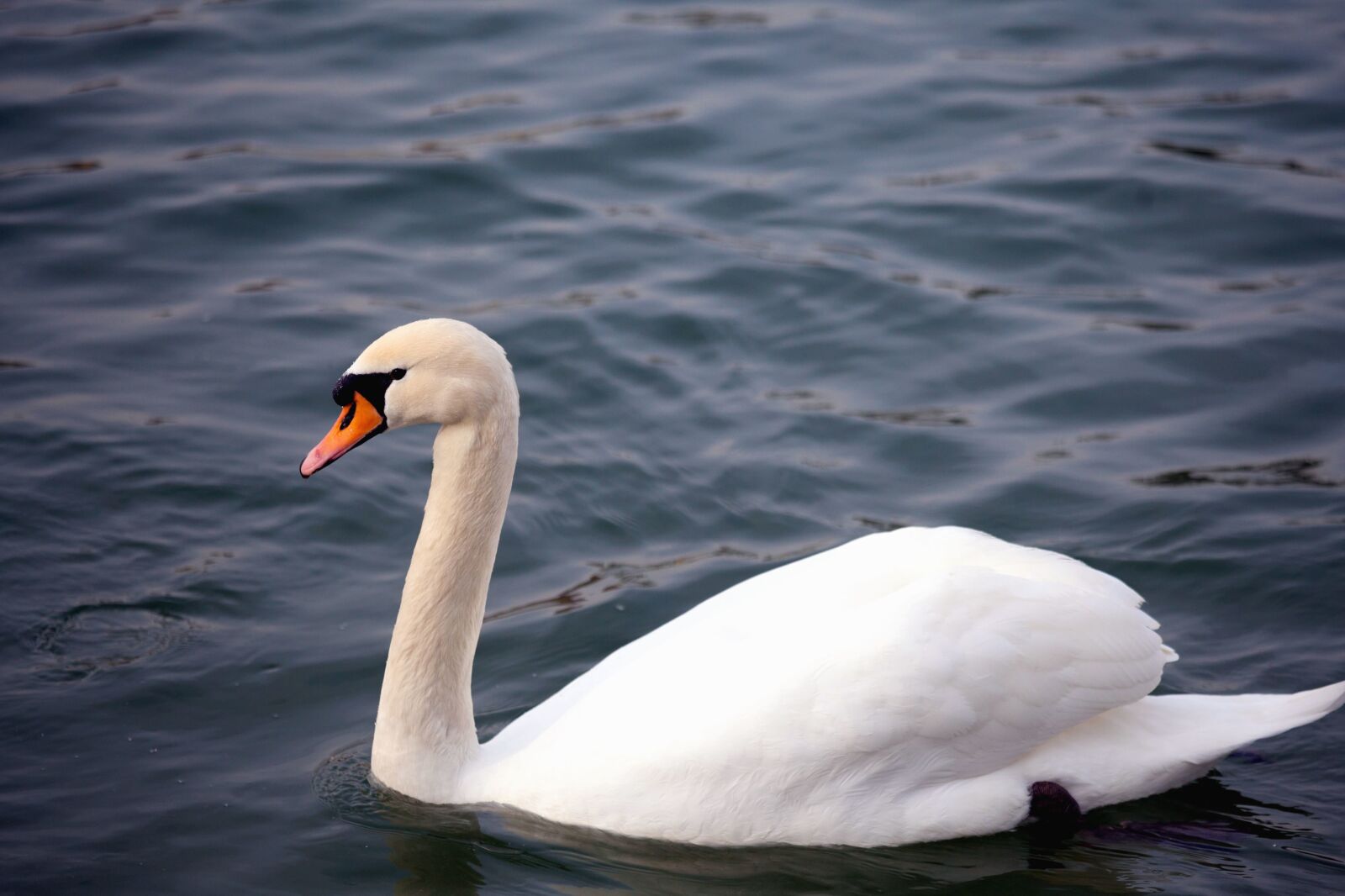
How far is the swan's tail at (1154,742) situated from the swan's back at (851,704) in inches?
7.1

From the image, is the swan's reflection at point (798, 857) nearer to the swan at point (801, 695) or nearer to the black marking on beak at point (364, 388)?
the swan at point (801, 695)

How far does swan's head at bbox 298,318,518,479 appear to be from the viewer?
5.48m

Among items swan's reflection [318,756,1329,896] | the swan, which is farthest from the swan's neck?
swan's reflection [318,756,1329,896]

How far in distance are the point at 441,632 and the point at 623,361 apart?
3837mm

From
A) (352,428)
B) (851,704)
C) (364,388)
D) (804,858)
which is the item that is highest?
(364,388)

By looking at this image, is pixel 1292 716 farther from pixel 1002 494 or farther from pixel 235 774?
pixel 235 774

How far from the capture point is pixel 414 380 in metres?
5.49

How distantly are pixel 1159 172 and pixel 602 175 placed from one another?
4042 millimetres

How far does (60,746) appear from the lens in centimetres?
616

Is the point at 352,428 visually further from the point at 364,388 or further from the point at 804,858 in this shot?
the point at 804,858

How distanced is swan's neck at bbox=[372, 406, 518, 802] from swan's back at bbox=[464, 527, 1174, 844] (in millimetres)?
239

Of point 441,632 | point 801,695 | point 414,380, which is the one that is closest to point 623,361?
point 441,632

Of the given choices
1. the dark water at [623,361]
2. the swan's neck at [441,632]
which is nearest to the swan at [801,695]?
the swan's neck at [441,632]

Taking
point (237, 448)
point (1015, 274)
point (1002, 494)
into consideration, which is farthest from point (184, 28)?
point (1002, 494)
